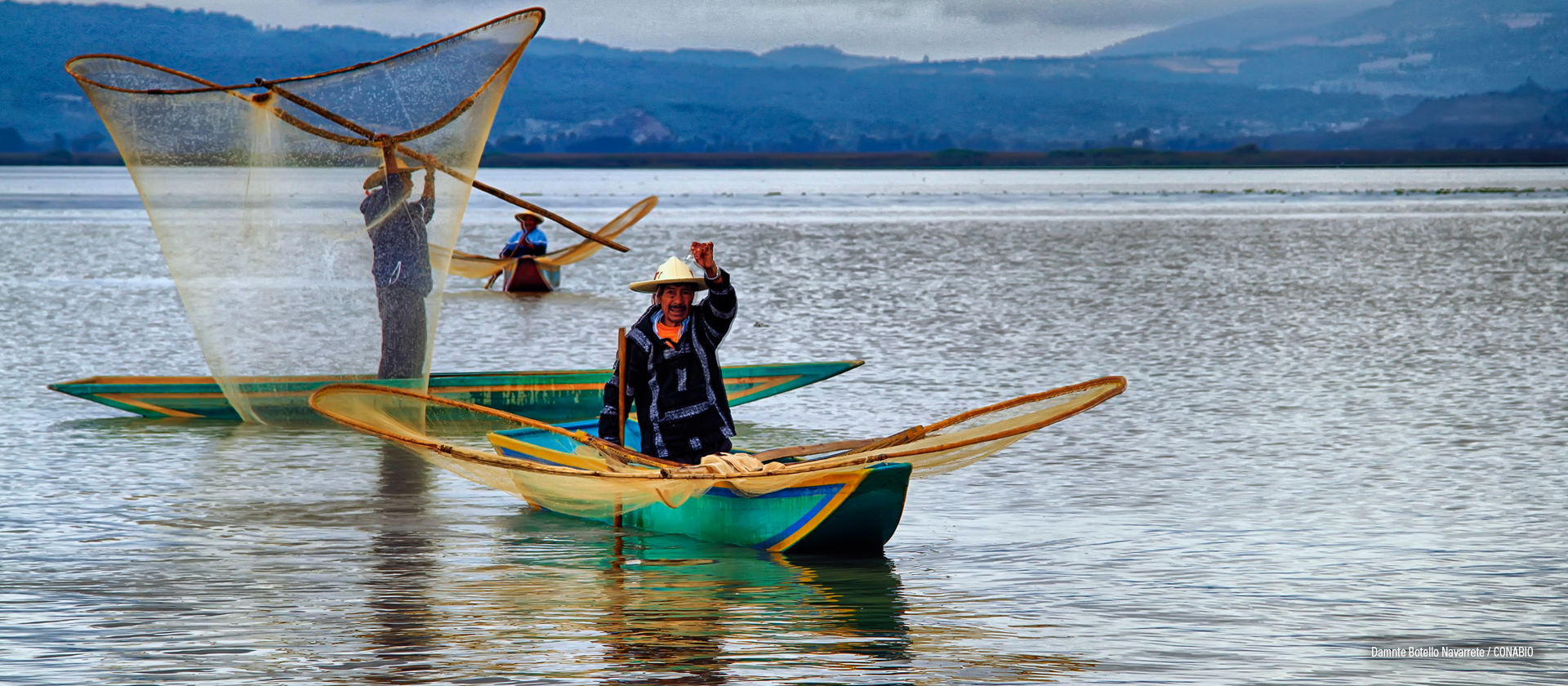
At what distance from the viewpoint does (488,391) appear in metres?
13.4

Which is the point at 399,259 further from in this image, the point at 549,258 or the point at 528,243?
the point at 528,243

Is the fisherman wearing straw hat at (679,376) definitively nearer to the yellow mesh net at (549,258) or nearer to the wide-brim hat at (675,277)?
the wide-brim hat at (675,277)

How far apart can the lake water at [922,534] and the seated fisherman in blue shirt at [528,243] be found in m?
4.18

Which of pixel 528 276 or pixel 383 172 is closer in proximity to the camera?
pixel 383 172

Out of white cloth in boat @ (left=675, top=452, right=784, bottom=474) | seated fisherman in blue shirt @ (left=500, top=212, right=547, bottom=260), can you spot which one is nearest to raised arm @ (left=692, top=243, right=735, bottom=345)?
white cloth in boat @ (left=675, top=452, right=784, bottom=474)

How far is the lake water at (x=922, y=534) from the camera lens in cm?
687

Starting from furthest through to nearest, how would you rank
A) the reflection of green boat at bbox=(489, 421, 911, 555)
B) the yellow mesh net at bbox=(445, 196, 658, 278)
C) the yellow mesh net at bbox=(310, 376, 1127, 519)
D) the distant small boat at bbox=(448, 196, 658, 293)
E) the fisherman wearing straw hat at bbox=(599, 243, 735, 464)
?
the distant small boat at bbox=(448, 196, 658, 293), the yellow mesh net at bbox=(445, 196, 658, 278), the fisherman wearing straw hat at bbox=(599, 243, 735, 464), the yellow mesh net at bbox=(310, 376, 1127, 519), the reflection of green boat at bbox=(489, 421, 911, 555)

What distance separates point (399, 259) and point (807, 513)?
207 inches

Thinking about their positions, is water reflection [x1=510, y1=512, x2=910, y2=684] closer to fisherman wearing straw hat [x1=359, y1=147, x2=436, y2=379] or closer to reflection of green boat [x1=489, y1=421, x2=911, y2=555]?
reflection of green boat [x1=489, y1=421, x2=911, y2=555]

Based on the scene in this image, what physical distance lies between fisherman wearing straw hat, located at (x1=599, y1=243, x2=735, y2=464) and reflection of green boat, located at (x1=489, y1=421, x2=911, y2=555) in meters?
0.37

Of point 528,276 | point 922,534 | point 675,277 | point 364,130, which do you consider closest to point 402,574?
point 675,277

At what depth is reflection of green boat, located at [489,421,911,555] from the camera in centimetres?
797

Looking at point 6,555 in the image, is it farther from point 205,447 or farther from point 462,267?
point 462,267

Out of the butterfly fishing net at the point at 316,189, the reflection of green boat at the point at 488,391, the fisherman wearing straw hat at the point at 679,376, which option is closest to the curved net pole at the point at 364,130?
the butterfly fishing net at the point at 316,189
